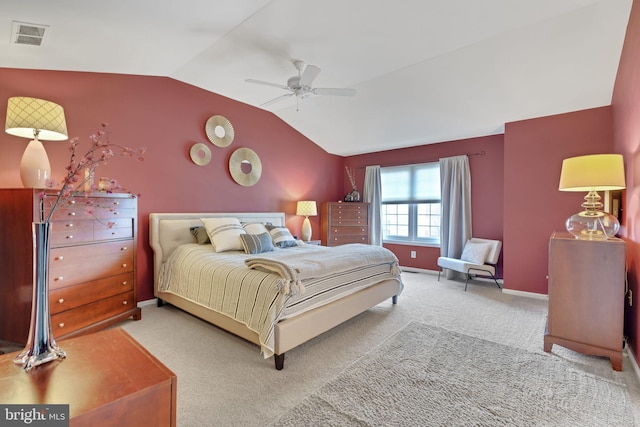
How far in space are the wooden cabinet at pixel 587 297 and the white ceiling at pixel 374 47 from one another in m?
1.97

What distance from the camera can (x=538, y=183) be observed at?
4055 mm

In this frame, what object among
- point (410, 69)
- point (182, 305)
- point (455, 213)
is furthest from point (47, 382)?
point (455, 213)

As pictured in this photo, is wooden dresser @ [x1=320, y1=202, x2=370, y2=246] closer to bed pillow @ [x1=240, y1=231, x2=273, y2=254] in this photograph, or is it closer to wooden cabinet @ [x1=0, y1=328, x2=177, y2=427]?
bed pillow @ [x1=240, y1=231, x2=273, y2=254]

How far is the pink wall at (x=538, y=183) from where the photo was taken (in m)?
3.71

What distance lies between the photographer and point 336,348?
2.60 m

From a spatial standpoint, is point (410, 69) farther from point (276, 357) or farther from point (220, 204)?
point (276, 357)

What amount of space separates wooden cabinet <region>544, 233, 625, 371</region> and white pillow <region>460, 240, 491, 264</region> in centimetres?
201

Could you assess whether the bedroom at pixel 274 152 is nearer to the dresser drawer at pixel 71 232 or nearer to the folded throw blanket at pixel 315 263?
the dresser drawer at pixel 71 232

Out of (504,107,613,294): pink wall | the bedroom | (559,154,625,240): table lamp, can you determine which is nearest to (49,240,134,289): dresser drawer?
the bedroom

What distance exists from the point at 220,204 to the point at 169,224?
861mm

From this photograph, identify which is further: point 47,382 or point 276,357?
point 276,357

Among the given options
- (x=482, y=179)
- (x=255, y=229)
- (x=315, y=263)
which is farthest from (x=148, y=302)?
(x=482, y=179)

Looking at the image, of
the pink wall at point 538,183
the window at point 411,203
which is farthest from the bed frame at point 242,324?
the window at point 411,203

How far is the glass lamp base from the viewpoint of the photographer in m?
2.54
